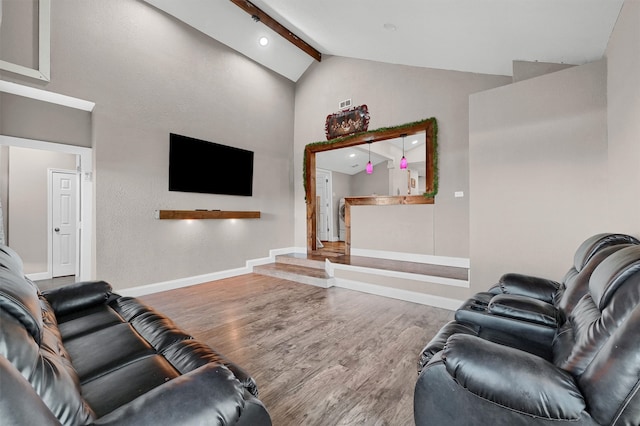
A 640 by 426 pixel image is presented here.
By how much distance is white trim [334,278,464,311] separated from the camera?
11.9 ft

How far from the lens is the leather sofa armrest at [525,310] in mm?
1591

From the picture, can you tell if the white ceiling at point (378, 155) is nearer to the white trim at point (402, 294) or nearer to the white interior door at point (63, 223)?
the white trim at point (402, 294)

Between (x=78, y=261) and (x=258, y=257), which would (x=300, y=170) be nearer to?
(x=258, y=257)

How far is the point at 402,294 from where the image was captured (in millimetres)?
3969

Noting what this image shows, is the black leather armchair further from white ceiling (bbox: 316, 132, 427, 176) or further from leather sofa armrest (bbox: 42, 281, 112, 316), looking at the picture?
white ceiling (bbox: 316, 132, 427, 176)

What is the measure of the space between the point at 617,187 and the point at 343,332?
9.15ft

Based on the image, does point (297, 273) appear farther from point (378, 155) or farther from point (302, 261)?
point (378, 155)

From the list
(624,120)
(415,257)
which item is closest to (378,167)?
(415,257)

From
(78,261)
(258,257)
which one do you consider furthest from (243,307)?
(78,261)

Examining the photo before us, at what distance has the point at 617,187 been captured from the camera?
2398 mm

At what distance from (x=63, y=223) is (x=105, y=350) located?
18.5ft

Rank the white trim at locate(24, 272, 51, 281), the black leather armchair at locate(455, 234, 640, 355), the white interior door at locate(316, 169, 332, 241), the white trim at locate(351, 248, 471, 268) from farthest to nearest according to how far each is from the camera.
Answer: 1. the white interior door at locate(316, 169, 332, 241)
2. the white trim at locate(24, 272, 51, 281)
3. the white trim at locate(351, 248, 471, 268)
4. the black leather armchair at locate(455, 234, 640, 355)

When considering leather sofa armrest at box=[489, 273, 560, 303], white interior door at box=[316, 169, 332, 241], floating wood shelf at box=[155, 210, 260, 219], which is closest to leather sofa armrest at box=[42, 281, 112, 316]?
floating wood shelf at box=[155, 210, 260, 219]

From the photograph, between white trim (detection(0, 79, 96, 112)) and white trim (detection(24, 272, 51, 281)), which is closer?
white trim (detection(0, 79, 96, 112))
